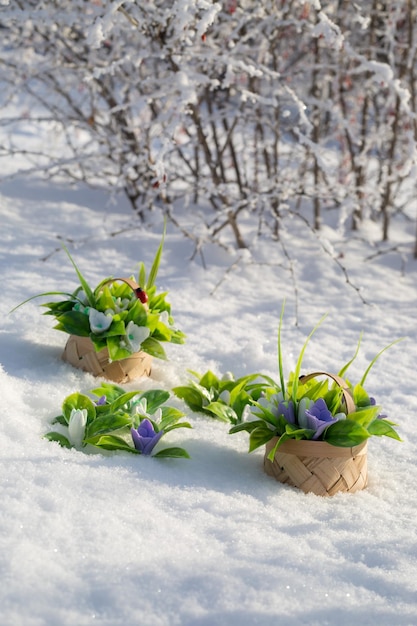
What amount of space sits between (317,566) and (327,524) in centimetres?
21

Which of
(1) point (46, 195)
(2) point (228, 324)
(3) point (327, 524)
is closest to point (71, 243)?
(1) point (46, 195)

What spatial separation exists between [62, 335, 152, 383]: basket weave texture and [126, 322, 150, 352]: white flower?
6 centimetres

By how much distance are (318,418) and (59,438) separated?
2.15ft

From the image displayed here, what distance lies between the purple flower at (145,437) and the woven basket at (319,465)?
1.01 feet

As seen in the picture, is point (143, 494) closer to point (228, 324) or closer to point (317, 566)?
point (317, 566)

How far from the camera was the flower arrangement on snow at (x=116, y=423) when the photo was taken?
185 centimetres

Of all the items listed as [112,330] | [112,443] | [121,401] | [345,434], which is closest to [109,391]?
[121,401]

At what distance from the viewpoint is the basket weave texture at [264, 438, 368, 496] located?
6.02 ft

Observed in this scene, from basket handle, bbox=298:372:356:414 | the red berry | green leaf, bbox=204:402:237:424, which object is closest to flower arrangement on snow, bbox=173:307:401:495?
basket handle, bbox=298:372:356:414

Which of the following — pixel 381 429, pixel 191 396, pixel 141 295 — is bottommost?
pixel 191 396

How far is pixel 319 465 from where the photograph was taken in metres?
1.85

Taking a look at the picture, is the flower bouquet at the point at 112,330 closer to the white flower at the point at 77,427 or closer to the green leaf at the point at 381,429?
the white flower at the point at 77,427

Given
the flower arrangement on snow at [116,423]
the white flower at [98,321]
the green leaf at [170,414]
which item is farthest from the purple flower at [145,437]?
the white flower at [98,321]

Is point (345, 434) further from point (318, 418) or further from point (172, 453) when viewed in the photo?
point (172, 453)
